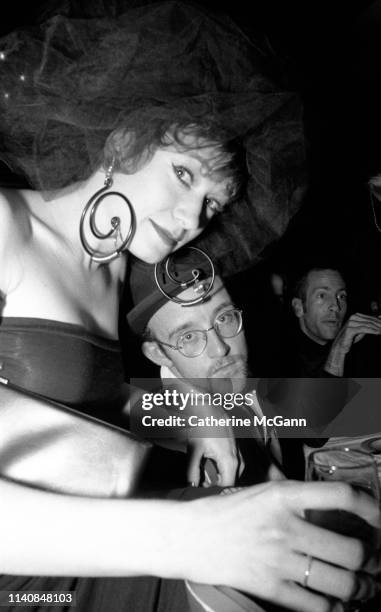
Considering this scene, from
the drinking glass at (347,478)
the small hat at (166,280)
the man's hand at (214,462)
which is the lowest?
the man's hand at (214,462)

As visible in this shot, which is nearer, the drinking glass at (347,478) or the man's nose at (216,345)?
the drinking glass at (347,478)

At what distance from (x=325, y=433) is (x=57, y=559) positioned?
92 centimetres

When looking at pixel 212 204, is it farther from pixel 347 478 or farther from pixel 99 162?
pixel 347 478

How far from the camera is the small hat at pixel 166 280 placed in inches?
30.5

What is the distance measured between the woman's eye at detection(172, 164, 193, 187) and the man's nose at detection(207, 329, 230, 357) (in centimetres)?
32

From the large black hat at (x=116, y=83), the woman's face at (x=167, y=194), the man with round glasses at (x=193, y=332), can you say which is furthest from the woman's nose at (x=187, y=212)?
the man with round glasses at (x=193, y=332)

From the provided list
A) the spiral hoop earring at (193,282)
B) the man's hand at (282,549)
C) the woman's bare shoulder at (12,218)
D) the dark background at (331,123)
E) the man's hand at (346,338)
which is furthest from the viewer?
the man's hand at (346,338)

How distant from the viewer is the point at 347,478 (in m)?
0.31

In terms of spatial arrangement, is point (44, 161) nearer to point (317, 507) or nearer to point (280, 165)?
point (280, 165)

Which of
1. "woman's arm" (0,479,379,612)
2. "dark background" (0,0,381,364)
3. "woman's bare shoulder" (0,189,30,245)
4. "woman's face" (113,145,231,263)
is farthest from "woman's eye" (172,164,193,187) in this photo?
"woman's arm" (0,479,379,612)

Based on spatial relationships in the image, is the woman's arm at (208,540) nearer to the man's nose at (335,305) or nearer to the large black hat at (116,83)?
the large black hat at (116,83)

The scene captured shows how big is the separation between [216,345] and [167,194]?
35 centimetres

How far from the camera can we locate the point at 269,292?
1.33 m

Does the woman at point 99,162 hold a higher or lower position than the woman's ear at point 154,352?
higher
